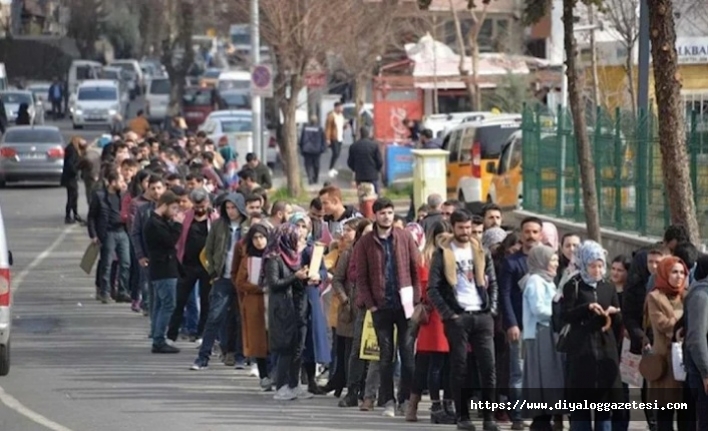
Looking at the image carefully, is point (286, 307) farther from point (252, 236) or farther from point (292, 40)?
point (292, 40)

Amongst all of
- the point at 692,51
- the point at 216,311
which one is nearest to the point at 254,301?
the point at 216,311

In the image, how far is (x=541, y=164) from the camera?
27719mm

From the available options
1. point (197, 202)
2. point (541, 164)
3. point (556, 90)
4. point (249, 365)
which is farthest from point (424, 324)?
point (556, 90)

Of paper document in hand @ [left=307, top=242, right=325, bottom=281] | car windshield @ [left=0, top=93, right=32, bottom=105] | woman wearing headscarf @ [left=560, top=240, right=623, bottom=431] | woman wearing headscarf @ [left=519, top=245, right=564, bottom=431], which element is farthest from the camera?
car windshield @ [left=0, top=93, right=32, bottom=105]

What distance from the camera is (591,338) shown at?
38.8 feet

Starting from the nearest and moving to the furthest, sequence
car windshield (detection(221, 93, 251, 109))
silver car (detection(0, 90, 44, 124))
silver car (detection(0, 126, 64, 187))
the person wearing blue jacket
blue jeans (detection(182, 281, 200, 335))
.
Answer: blue jeans (detection(182, 281, 200, 335))
the person wearing blue jacket
silver car (detection(0, 126, 64, 187))
silver car (detection(0, 90, 44, 124))
car windshield (detection(221, 93, 251, 109))

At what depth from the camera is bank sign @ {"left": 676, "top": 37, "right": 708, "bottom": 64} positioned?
31.9m

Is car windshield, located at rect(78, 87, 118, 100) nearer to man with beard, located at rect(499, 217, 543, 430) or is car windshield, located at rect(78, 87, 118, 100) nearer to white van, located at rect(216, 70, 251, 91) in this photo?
white van, located at rect(216, 70, 251, 91)

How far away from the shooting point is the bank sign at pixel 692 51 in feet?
105

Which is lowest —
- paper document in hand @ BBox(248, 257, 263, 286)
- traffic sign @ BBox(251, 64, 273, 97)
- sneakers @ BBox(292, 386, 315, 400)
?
sneakers @ BBox(292, 386, 315, 400)

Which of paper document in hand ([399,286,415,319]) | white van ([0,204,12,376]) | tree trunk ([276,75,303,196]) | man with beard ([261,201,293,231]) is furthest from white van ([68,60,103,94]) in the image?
paper document in hand ([399,286,415,319])

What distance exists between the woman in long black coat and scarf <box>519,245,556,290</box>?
20836 millimetres

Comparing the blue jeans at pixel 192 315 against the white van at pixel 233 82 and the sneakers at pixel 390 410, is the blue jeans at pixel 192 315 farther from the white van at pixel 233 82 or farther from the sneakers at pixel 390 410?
the white van at pixel 233 82

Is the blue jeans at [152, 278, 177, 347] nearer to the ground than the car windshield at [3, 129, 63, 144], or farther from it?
nearer to the ground
